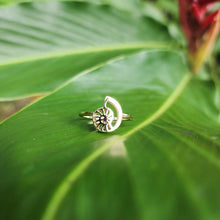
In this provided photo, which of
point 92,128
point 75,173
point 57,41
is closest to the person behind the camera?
point 75,173

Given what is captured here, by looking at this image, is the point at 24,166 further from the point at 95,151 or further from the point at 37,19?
the point at 37,19

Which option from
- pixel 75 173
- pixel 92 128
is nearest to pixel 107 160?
pixel 75 173

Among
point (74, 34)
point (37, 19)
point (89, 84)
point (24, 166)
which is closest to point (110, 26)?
point (74, 34)

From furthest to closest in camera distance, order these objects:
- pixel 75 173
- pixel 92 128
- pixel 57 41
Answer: pixel 57 41
pixel 92 128
pixel 75 173

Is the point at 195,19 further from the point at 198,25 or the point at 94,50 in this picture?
the point at 94,50

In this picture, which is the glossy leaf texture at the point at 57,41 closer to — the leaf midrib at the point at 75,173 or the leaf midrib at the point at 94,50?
the leaf midrib at the point at 94,50

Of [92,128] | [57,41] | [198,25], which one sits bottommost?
[92,128]

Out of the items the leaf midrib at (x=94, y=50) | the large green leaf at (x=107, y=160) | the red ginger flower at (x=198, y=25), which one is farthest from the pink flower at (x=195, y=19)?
the large green leaf at (x=107, y=160)
